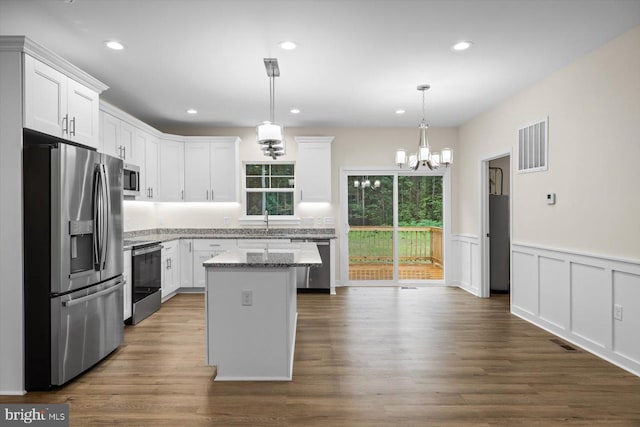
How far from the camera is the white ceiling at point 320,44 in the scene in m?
2.92

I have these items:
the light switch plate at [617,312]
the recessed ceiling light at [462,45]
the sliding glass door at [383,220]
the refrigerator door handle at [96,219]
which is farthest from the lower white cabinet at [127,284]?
the light switch plate at [617,312]

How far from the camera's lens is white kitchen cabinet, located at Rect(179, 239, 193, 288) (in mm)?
6262

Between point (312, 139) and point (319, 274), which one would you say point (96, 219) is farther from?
point (312, 139)

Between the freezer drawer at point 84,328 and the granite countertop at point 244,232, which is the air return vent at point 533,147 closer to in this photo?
the granite countertop at point 244,232

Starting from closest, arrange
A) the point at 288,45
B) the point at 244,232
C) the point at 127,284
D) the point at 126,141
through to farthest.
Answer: the point at 288,45 → the point at 127,284 → the point at 126,141 → the point at 244,232

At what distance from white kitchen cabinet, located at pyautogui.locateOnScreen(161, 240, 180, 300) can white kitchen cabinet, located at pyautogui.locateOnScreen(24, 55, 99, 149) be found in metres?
2.39

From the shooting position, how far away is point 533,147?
4656 mm

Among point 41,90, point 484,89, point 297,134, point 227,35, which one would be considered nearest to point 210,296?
point 41,90

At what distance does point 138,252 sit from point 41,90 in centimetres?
224

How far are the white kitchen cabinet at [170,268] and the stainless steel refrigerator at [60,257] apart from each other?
2.36 metres

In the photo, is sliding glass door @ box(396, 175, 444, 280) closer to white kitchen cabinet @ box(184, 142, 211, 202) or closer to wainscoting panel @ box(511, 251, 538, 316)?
wainscoting panel @ box(511, 251, 538, 316)

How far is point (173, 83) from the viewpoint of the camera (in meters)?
4.58

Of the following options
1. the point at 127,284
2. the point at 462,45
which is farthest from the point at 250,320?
the point at 462,45

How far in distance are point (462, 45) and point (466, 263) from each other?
159 inches
